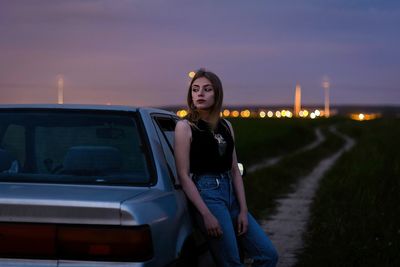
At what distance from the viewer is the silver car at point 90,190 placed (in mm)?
3465

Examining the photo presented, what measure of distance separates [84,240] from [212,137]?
1282mm

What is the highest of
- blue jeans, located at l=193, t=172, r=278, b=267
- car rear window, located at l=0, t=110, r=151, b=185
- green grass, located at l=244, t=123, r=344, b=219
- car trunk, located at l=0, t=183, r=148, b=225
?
car rear window, located at l=0, t=110, r=151, b=185

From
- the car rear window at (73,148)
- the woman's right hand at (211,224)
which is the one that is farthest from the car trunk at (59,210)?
the woman's right hand at (211,224)

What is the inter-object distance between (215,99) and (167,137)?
642 mm

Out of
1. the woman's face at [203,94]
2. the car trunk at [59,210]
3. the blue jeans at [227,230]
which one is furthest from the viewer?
the woman's face at [203,94]

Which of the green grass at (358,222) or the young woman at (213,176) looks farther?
the green grass at (358,222)

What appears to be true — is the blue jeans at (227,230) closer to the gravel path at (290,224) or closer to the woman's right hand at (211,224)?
the woman's right hand at (211,224)

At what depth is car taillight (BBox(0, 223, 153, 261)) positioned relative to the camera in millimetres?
3463

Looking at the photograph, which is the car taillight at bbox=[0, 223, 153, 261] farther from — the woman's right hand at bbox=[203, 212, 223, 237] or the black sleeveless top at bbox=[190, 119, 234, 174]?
the black sleeveless top at bbox=[190, 119, 234, 174]

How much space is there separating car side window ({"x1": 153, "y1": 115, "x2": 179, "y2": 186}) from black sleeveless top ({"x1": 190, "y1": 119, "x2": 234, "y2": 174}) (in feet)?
0.52

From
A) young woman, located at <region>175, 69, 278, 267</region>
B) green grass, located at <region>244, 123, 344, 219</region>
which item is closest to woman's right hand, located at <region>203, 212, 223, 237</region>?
young woman, located at <region>175, 69, 278, 267</region>

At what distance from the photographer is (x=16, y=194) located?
3557 millimetres

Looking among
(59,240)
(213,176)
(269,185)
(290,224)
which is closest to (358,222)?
(290,224)

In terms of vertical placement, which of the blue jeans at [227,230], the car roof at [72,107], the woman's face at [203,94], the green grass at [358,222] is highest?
the woman's face at [203,94]
